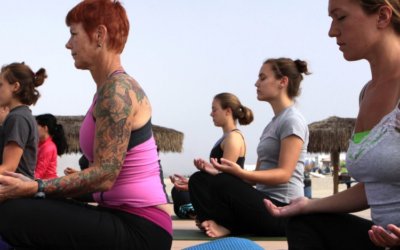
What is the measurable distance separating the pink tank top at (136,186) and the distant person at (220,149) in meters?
1.51

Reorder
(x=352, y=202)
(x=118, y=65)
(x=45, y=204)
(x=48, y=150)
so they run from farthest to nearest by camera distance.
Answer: (x=48, y=150)
(x=118, y=65)
(x=352, y=202)
(x=45, y=204)

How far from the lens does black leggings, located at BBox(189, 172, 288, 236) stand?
330 centimetres

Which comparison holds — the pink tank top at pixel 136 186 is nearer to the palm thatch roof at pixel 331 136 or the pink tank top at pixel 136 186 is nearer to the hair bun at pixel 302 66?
the hair bun at pixel 302 66

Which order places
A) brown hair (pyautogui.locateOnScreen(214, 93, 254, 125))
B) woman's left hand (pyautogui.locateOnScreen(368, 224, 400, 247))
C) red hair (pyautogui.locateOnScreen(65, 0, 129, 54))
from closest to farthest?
woman's left hand (pyautogui.locateOnScreen(368, 224, 400, 247)) < red hair (pyautogui.locateOnScreen(65, 0, 129, 54)) < brown hair (pyautogui.locateOnScreen(214, 93, 254, 125))

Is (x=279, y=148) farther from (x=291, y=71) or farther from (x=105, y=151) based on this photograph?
(x=105, y=151)

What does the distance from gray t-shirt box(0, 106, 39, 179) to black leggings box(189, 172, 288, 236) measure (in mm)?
1459

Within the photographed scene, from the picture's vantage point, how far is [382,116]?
1.79m

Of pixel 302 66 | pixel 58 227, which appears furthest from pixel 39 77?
pixel 58 227

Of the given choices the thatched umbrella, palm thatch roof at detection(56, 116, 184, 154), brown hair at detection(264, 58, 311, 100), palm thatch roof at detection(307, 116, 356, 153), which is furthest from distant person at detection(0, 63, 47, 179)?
palm thatch roof at detection(307, 116, 356, 153)

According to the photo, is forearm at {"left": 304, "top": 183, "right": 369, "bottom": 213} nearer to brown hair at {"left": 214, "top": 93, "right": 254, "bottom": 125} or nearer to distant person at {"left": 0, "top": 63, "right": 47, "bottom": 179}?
distant person at {"left": 0, "top": 63, "right": 47, "bottom": 179}

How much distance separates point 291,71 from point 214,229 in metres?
1.38

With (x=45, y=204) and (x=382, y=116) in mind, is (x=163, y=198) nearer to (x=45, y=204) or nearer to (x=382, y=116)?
(x=45, y=204)

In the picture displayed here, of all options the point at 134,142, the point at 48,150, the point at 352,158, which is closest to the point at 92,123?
the point at 134,142

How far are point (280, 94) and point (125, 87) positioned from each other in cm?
189
